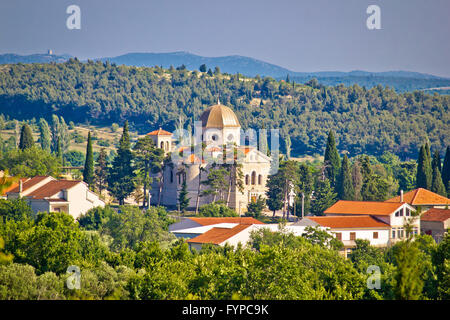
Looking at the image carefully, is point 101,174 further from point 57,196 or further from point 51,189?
point 57,196

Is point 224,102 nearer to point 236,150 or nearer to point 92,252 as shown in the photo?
point 236,150

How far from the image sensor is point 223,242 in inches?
1874

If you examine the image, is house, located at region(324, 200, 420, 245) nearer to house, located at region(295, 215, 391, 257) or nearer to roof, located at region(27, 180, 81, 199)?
house, located at region(295, 215, 391, 257)

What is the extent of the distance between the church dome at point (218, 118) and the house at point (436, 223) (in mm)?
23406

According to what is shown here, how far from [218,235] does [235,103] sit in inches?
3925

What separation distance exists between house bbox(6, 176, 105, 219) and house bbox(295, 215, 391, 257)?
1718 centimetres

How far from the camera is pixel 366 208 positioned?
2279 inches

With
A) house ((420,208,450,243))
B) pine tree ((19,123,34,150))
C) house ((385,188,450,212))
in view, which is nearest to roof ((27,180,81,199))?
pine tree ((19,123,34,150))

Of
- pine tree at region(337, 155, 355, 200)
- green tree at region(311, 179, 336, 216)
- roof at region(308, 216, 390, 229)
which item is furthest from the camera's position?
pine tree at region(337, 155, 355, 200)

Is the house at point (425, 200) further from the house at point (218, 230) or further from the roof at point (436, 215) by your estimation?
the house at point (218, 230)

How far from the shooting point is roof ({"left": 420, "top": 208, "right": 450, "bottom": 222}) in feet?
182

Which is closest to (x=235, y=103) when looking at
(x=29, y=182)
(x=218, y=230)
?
(x=29, y=182)

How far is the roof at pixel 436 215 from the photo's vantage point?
55.4 m

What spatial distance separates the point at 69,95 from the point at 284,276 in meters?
133
